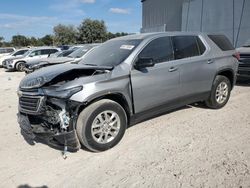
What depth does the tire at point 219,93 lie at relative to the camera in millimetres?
5648

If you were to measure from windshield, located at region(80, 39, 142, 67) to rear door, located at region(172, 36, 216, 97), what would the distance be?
0.95 metres

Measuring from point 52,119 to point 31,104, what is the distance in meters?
0.45

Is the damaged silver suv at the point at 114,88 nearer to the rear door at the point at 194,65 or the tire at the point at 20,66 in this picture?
the rear door at the point at 194,65

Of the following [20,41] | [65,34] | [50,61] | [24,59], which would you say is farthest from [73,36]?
[50,61]

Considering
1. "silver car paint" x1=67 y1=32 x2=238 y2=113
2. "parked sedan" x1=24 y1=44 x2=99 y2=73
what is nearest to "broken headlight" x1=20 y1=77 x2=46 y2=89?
"silver car paint" x1=67 y1=32 x2=238 y2=113

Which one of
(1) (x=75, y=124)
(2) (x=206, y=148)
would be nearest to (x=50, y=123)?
(1) (x=75, y=124)

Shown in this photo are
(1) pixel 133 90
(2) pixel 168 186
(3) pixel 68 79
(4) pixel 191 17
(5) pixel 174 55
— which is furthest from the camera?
(4) pixel 191 17

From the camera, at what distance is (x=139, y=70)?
4.24 metres

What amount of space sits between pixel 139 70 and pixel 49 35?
246 ft

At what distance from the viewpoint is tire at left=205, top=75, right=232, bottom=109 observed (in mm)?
5648

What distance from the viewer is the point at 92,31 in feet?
183

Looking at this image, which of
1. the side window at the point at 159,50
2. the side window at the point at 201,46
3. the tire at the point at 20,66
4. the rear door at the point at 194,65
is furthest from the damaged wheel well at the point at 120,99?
the tire at the point at 20,66

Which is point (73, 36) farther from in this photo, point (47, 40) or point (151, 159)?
point (151, 159)

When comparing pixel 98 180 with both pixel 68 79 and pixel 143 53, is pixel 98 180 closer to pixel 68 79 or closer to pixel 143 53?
pixel 68 79
